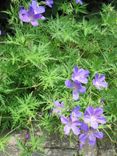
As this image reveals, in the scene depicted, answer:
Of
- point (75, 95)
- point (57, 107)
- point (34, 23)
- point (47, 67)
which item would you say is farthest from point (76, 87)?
point (34, 23)

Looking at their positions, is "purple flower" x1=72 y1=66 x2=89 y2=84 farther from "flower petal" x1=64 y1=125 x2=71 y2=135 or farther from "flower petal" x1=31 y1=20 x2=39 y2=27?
"flower petal" x1=31 y1=20 x2=39 y2=27

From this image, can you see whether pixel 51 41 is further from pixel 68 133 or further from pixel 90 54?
pixel 68 133

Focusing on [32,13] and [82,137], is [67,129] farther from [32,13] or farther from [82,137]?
[32,13]

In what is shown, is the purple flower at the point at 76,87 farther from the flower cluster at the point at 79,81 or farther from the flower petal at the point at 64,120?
the flower petal at the point at 64,120

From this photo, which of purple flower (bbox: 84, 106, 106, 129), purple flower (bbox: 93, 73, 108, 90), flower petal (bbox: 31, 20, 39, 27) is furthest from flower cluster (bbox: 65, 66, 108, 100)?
flower petal (bbox: 31, 20, 39, 27)

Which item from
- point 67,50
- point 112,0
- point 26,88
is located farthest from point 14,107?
point 112,0

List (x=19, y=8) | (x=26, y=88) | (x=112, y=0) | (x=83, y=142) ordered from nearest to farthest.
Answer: (x=83, y=142), (x=26, y=88), (x=19, y=8), (x=112, y=0)

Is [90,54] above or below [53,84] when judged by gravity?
above

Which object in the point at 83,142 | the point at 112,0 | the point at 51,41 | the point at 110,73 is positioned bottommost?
the point at 83,142
